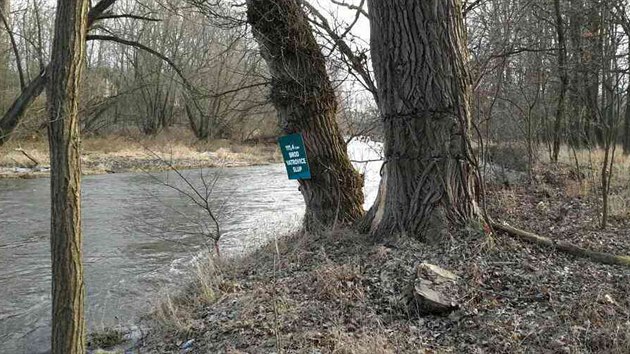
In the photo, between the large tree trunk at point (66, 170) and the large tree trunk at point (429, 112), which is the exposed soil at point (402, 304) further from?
the large tree trunk at point (66, 170)

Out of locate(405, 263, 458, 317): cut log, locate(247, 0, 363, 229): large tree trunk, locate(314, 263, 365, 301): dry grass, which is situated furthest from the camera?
locate(247, 0, 363, 229): large tree trunk

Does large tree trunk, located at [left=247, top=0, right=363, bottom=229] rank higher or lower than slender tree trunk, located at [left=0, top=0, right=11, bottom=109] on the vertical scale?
lower

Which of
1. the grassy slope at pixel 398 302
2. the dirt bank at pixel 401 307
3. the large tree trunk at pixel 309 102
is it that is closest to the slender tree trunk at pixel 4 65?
the large tree trunk at pixel 309 102

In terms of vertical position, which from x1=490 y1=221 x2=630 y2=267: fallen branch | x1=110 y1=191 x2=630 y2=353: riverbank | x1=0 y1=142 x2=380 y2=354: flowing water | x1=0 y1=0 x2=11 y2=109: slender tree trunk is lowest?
x1=0 y1=142 x2=380 y2=354: flowing water

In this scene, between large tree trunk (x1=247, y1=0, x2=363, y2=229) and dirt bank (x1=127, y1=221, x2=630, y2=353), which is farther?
large tree trunk (x1=247, y1=0, x2=363, y2=229)

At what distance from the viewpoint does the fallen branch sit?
179 inches

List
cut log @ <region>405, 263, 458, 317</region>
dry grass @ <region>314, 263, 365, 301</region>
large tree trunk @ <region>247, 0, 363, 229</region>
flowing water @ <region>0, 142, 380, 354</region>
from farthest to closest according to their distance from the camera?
large tree trunk @ <region>247, 0, 363, 229</region>, flowing water @ <region>0, 142, 380, 354</region>, dry grass @ <region>314, 263, 365, 301</region>, cut log @ <region>405, 263, 458, 317</region>

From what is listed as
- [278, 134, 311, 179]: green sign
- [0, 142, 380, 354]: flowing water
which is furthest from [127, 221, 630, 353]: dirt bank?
[0, 142, 380, 354]: flowing water

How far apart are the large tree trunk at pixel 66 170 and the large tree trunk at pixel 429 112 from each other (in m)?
2.91

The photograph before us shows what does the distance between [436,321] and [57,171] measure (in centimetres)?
293

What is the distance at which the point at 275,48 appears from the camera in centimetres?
674

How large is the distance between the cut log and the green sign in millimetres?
2513

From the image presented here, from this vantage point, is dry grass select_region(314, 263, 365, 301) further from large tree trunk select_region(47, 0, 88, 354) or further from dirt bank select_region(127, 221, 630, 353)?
large tree trunk select_region(47, 0, 88, 354)

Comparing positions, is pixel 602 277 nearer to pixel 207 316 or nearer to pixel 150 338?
pixel 207 316
